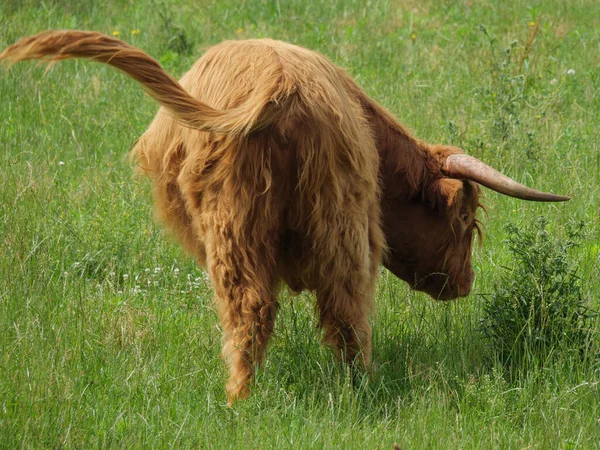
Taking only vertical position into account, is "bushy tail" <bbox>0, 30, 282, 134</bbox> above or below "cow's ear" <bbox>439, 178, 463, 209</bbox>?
above

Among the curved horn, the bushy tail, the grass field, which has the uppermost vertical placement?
the bushy tail

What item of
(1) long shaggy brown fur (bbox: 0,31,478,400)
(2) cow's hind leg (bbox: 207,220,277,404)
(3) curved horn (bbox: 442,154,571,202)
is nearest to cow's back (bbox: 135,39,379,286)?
(1) long shaggy brown fur (bbox: 0,31,478,400)

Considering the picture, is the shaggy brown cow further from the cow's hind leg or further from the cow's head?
the cow's head

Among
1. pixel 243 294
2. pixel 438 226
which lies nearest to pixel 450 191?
pixel 438 226

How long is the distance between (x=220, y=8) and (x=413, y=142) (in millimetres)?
6709

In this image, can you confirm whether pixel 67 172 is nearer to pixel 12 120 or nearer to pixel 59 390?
pixel 12 120

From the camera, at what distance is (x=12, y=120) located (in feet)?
26.0

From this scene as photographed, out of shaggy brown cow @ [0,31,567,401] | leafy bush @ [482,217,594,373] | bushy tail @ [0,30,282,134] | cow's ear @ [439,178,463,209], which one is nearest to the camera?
bushy tail @ [0,30,282,134]

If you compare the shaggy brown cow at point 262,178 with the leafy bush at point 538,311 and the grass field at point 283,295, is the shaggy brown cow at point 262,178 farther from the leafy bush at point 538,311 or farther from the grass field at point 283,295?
the leafy bush at point 538,311

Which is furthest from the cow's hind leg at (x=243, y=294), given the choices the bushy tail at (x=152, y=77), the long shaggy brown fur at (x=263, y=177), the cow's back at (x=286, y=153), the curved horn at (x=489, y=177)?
the curved horn at (x=489, y=177)

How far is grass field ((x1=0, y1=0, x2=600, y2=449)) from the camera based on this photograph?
418 centimetres

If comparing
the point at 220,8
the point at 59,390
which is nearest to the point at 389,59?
the point at 220,8

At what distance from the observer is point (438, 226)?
5.38m

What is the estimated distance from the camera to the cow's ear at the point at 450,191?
514 cm
